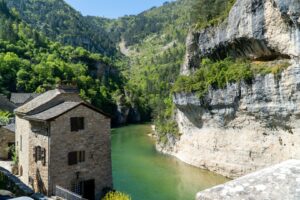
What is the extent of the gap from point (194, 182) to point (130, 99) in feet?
293

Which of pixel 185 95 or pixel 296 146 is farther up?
pixel 185 95

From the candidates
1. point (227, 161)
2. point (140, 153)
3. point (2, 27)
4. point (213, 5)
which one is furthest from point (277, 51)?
point (2, 27)

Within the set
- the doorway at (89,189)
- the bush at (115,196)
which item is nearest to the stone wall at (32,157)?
the doorway at (89,189)

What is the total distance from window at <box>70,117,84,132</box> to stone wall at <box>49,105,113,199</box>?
207 mm

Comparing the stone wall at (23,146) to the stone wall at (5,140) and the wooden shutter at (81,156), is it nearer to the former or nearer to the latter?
the wooden shutter at (81,156)

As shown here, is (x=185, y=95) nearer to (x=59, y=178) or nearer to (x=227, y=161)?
(x=227, y=161)

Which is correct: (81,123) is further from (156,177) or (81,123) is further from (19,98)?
(19,98)

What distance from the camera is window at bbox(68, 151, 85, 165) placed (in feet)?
79.5

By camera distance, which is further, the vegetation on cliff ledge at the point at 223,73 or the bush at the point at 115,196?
the vegetation on cliff ledge at the point at 223,73

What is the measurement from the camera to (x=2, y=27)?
11950 cm

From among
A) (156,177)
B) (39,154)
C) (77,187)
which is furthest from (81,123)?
(156,177)

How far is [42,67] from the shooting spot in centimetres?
10288

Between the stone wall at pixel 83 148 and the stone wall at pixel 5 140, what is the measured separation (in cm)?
1608

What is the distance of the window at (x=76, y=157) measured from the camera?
2423cm
